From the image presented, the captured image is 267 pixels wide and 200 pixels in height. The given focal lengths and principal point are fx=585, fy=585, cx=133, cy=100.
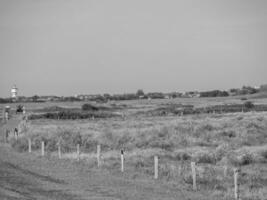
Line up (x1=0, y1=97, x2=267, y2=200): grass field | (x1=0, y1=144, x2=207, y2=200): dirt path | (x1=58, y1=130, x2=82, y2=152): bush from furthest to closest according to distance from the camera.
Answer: (x1=58, y1=130, x2=82, y2=152): bush
(x1=0, y1=97, x2=267, y2=200): grass field
(x1=0, y1=144, x2=207, y2=200): dirt path

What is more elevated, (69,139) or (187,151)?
(69,139)

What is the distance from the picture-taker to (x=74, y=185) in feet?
65.7

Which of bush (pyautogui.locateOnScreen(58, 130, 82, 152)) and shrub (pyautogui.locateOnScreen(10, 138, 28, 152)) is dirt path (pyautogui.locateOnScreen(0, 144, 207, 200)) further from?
bush (pyautogui.locateOnScreen(58, 130, 82, 152))

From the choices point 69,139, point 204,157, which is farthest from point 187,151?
point 69,139

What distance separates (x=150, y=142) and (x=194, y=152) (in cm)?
846

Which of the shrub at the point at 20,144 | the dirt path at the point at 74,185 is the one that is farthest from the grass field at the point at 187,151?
the dirt path at the point at 74,185

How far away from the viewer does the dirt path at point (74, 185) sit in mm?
17391

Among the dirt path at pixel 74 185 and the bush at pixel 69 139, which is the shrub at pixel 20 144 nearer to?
the bush at pixel 69 139

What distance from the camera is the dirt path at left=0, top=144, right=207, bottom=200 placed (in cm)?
1739

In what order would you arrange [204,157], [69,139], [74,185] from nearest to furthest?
[74,185]
[204,157]
[69,139]

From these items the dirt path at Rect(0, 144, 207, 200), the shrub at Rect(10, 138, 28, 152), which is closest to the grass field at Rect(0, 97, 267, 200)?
the shrub at Rect(10, 138, 28, 152)

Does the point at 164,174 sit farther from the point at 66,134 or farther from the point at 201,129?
the point at 201,129

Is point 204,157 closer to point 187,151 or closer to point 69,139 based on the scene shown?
point 187,151

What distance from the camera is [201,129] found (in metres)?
49.0
